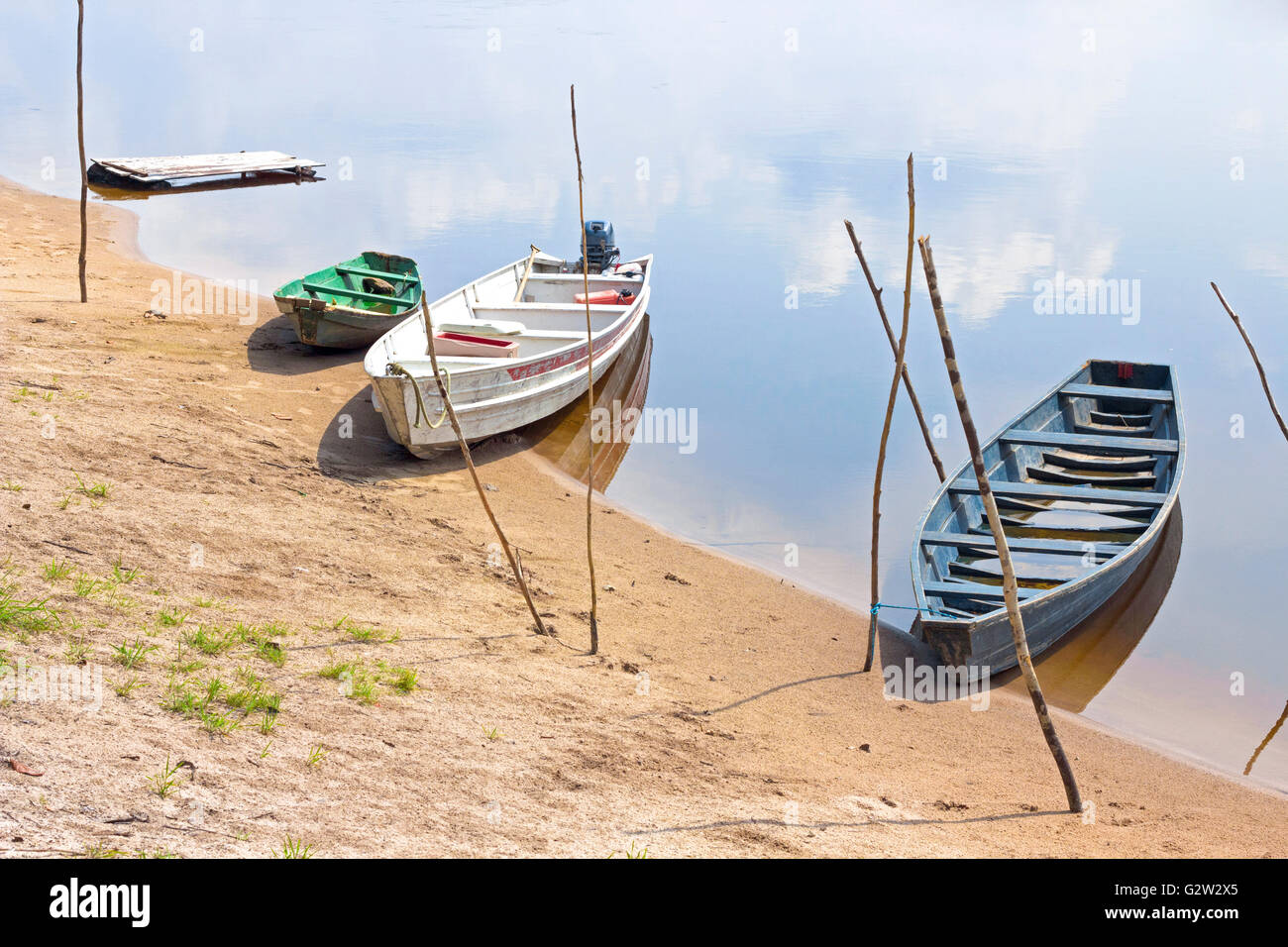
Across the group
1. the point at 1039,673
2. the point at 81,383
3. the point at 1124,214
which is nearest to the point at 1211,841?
the point at 1039,673

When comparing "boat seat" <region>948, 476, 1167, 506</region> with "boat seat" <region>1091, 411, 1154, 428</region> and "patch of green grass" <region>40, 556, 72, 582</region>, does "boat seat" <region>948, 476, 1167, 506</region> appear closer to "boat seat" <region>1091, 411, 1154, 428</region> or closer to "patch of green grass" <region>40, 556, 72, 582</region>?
"boat seat" <region>1091, 411, 1154, 428</region>

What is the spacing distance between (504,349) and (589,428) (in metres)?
1.59

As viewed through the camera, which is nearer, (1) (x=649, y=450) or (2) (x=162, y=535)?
(2) (x=162, y=535)

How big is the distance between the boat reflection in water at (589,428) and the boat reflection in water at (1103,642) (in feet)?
19.1

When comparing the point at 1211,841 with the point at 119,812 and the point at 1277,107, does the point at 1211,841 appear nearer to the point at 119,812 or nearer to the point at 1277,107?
the point at 119,812

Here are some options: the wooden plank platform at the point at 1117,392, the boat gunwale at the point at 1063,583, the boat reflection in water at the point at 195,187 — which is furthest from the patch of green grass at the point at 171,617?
the boat reflection in water at the point at 195,187

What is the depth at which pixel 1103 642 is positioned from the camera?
35.4 feet

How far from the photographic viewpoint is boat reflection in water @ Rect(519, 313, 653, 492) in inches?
554

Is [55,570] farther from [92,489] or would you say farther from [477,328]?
[477,328]

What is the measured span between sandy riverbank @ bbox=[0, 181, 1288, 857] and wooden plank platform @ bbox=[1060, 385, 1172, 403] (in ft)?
18.4

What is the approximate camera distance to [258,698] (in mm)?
6195

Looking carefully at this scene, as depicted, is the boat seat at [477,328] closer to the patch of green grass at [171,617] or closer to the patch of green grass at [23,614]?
the patch of green grass at [171,617]

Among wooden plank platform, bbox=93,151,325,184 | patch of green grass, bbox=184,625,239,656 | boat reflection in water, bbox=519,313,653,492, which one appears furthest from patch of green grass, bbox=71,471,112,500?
wooden plank platform, bbox=93,151,325,184
